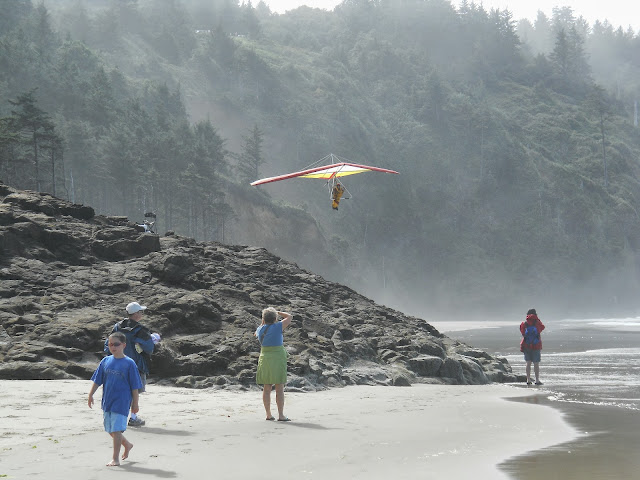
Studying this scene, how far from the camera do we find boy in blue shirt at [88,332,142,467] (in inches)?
293

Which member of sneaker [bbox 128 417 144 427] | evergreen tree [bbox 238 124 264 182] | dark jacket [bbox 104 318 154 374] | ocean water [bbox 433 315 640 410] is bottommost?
ocean water [bbox 433 315 640 410]

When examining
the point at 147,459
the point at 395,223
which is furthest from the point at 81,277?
the point at 395,223

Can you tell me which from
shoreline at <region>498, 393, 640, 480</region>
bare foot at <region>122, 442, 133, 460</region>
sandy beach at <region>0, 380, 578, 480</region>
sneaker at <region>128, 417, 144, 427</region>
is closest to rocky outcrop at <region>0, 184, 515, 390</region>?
sandy beach at <region>0, 380, 578, 480</region>

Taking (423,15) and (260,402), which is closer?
(260,402)

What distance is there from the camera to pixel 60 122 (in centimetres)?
5994

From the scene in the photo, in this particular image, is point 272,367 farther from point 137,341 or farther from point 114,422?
point 114,422

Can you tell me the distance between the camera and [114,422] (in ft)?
24.5

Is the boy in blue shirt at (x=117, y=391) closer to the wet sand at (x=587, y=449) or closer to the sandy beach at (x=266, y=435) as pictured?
the sandy beach at (x=266, y=435)

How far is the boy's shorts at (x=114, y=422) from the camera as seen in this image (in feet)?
24.4

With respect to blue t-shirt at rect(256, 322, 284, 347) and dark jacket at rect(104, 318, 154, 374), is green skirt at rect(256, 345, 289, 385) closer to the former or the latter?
blue t-shirt at rect(256, 322, 284, 347)

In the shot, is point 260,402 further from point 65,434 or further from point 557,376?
point 557,376

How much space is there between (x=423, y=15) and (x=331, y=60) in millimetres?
40018

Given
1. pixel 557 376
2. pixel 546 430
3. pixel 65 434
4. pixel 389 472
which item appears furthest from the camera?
pixel 557 376

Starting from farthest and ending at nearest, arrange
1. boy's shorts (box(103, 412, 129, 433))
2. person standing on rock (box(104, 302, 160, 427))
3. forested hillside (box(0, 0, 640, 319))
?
forested hillside (box(0, 0, 640, 319)), person standing on rock (box(104, 302, 160, 427)), boy's shorts (box(103, 412, 129, 433))
